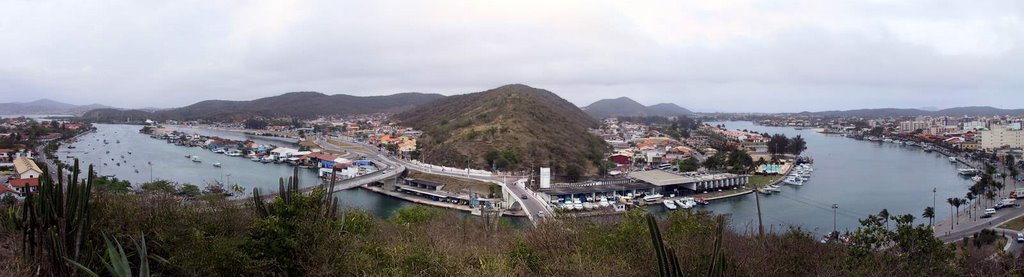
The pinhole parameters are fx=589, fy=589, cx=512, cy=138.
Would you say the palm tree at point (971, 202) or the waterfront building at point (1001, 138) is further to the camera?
the waterfront building at point (1001, 138)

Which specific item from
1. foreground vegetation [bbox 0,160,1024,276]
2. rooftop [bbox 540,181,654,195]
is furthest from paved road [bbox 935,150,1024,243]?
foreground vegetation [bbox 0,160,1024,276]

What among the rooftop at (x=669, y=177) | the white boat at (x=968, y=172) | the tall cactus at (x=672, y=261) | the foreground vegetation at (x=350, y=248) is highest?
the tall cactus at (x=672, y=261)

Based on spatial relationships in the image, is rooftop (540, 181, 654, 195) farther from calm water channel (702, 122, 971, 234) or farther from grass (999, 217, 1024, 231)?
grass (999, 217, 1024, 231)

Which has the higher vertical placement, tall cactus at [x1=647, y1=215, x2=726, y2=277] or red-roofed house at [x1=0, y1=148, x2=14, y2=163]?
tall cactus at [x1=647, y1=215, x2=726, y2=277]

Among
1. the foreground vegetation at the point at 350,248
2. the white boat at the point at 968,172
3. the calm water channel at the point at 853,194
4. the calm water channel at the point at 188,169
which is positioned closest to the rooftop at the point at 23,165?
the calm water channel at the point at 188,169

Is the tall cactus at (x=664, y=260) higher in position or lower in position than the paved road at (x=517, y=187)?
higher

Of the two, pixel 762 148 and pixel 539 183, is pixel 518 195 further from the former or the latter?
pixel 762 148

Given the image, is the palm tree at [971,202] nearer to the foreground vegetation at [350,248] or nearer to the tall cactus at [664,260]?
the foreground vegetation at [350,248]
